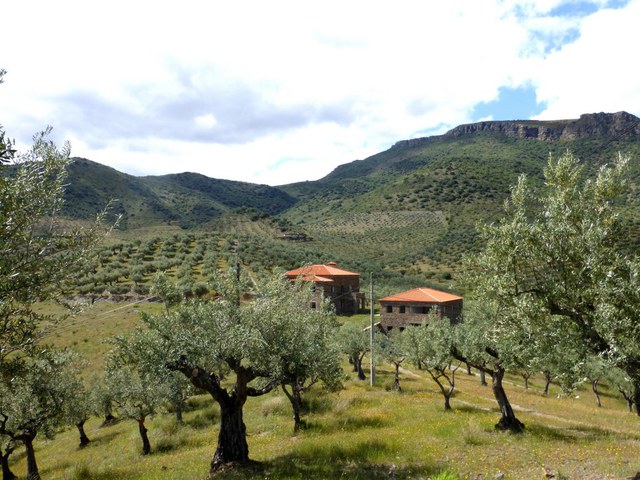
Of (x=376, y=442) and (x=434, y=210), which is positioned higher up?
(x=434, y=210)

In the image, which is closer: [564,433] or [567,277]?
[567,277]

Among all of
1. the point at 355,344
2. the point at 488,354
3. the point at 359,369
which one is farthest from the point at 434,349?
the point at 359,369

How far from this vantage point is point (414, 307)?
67000 mm

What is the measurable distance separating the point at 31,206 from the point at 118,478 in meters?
15.9

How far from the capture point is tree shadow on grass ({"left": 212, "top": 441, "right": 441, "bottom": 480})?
48.8 feet

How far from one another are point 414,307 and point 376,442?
1960 inches

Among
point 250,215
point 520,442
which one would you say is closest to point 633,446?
point 520,442

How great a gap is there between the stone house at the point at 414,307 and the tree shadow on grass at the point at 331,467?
4997cm

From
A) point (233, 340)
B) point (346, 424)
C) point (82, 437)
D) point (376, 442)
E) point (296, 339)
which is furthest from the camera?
point (82, 437)

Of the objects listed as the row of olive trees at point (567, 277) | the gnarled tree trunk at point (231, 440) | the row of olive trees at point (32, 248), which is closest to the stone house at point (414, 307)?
the gnarled tree trunk at point (231, 440)

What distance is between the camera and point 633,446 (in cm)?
1802

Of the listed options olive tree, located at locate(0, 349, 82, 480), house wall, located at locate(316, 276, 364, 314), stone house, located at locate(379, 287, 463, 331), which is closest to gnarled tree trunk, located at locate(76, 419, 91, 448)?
olive tree, located at locate(0, 349, 82, 480)

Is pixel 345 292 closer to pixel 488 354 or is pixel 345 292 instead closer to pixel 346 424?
pixel 346 424

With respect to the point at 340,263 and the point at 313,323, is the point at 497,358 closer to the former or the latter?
the point at 313,323
